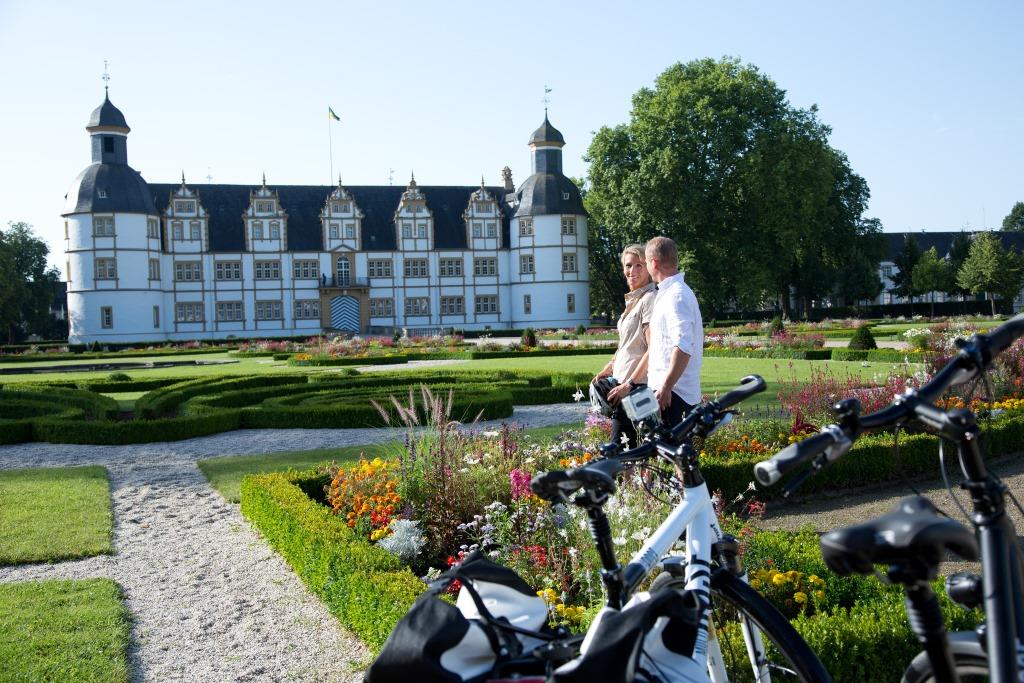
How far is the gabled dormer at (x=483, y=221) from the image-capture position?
184 feet

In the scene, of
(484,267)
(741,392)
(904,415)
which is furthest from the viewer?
(484,267)

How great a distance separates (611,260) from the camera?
55.6 metres

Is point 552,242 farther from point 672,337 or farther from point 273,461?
point 672,337

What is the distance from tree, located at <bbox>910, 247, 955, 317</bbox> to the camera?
2375 inches

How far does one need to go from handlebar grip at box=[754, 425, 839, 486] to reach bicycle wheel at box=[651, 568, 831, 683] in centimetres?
84

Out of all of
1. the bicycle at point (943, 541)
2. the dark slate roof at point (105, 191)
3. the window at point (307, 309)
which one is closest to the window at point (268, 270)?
the window at point (307, 309)

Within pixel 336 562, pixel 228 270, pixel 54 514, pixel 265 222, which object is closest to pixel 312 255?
pixel 265 222

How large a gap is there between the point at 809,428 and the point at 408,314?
46.6m

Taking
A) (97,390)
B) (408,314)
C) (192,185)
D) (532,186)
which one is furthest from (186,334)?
(97,390)

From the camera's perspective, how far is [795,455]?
1916 mm

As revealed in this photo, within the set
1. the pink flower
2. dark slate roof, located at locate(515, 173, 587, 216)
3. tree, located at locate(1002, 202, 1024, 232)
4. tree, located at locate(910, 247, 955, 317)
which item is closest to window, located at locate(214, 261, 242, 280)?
dark slate roof, located at locate(515, 173, 587, 216)

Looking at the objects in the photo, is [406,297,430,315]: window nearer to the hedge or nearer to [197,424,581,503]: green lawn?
[197,424,581,503]: green lawn

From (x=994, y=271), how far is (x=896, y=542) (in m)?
54.2

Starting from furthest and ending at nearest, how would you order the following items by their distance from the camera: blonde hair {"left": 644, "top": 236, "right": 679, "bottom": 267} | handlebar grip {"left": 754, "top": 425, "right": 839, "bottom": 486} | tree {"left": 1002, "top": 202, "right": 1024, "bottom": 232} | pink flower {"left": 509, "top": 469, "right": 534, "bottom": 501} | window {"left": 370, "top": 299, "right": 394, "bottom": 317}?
tree {"left": 1002, "top": 202, "right": 1024, "bottom": 232}
window {"left": 370, "top": 299, "right": 394, "bottom": 317}
pink flower {"left": 509, "top": 469, "right": 534, "bottom": 501}
blonde hair {"left": 644, "top": 236, "right": 679, "bottom": 267}
handlebar grip {"left": 754, "top": 425, "right": 839, "bottom": 486}
